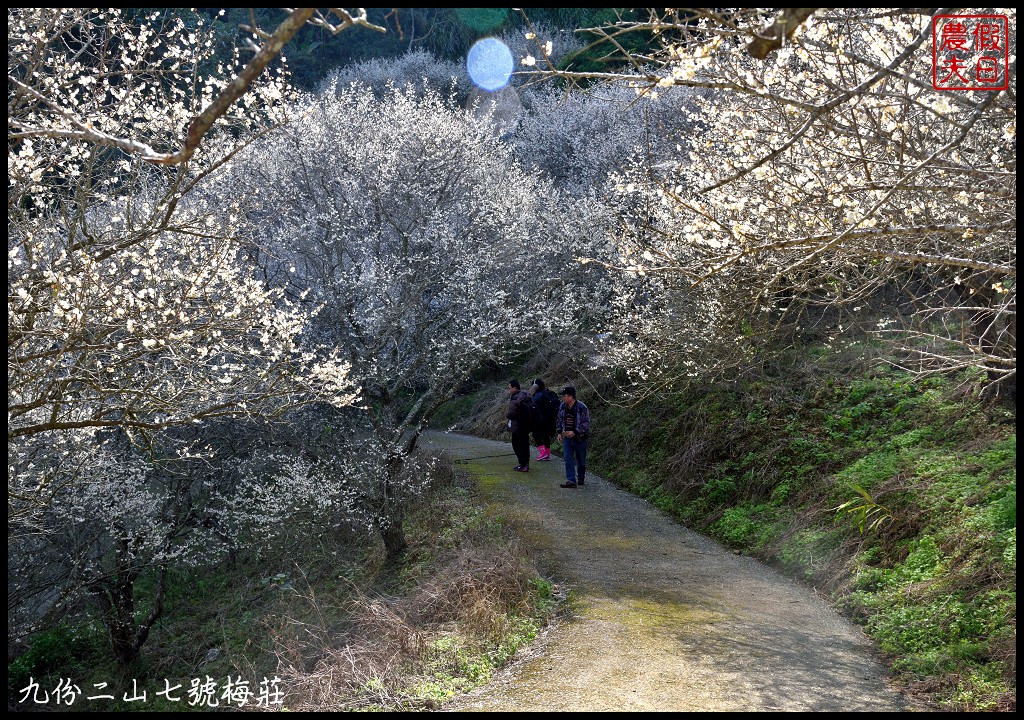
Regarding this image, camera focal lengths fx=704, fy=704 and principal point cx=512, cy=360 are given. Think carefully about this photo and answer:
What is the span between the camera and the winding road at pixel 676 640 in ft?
15.7

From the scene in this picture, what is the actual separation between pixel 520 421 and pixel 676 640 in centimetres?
741

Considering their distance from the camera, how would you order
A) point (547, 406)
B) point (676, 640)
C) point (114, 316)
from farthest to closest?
1. point (547, 406)
2. point (676, 640)
3. point (114, 316)

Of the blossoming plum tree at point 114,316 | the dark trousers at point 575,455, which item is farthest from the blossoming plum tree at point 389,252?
the dark trousers at point 575,455

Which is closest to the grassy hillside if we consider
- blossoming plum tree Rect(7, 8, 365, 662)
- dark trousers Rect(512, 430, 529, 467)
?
dark trousers Rect(512, 430, 529, 467)

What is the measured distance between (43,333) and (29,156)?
182 centimetres

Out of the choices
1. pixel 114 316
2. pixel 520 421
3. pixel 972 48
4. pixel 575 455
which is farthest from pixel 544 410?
pixel 972 48

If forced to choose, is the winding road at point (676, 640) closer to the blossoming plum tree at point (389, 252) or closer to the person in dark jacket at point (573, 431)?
the person in dark jacket at point (573, 431)

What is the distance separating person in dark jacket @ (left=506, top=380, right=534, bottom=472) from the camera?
12.9 metres

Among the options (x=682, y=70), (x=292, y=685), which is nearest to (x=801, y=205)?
(x=682, y=70)

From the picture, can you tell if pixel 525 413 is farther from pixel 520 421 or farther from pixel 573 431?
pixel 573 431

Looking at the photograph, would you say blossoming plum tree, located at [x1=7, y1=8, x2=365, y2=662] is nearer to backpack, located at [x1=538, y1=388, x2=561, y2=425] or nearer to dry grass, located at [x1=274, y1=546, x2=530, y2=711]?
dry grass, located at [x1=274, y1=546, x2=530, y2=711]

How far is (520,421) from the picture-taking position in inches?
508

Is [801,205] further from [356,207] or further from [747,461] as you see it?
[356,207]

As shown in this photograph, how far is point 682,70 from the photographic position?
414cm
